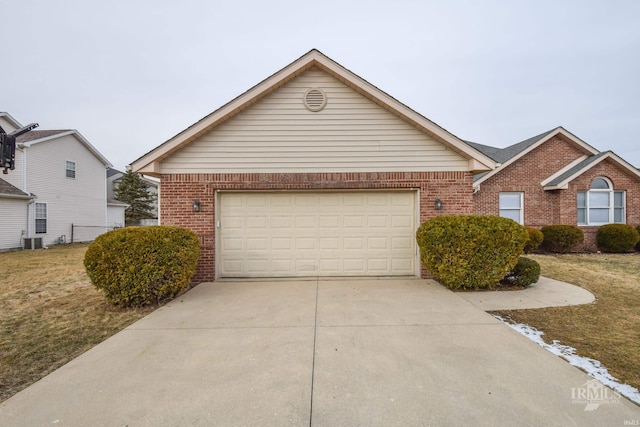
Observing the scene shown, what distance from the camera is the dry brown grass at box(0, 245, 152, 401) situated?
3.33m

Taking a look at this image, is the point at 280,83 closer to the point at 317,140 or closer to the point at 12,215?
the point at 317,140

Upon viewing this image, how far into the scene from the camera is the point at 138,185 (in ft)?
108

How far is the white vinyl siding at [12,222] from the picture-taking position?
583 inches

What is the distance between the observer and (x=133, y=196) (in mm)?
32750

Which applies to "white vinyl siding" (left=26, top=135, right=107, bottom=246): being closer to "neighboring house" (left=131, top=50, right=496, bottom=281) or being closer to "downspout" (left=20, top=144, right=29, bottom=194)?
"downspout" (left=20, top=144, right=29, bottom=194)

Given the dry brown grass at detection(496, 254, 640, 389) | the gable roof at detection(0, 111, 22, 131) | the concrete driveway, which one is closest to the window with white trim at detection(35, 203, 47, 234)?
the gable roof at detection(0, 111, 22, 131)

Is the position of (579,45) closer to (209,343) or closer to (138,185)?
(209,343)

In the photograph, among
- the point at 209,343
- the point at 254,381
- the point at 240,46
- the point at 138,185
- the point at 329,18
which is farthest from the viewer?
the point at 138,185

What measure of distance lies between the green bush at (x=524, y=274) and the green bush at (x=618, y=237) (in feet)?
34.0

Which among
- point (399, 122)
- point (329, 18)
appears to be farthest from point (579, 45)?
point (399, 122)

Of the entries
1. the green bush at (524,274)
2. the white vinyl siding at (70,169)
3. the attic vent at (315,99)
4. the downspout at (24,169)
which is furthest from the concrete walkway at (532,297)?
the white vinyl siding at (70,169)

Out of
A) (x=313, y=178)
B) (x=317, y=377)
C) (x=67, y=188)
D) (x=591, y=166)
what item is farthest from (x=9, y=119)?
(x=591, y=166)

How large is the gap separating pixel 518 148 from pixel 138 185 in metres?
36.3

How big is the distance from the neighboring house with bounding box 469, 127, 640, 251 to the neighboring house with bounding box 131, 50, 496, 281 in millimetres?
7652
